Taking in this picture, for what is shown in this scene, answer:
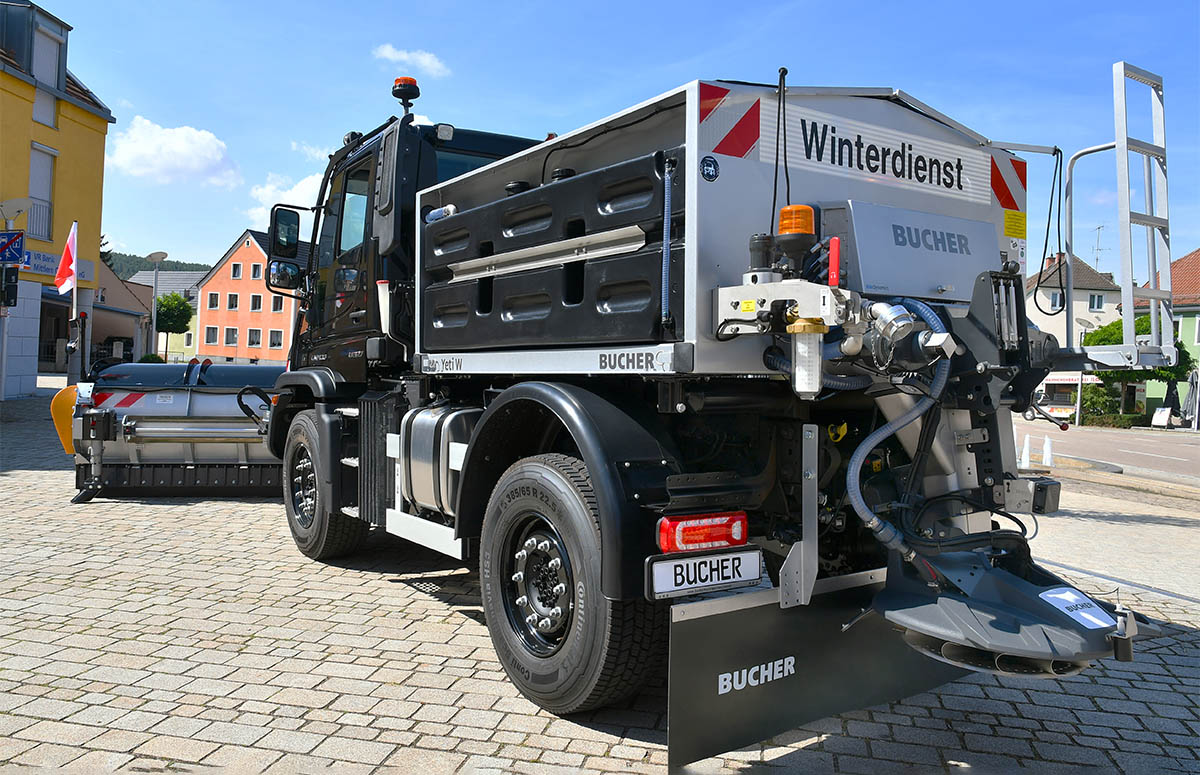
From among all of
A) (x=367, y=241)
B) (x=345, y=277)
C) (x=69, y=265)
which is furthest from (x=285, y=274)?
(x=69, y=265)

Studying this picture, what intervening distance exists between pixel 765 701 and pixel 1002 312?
1.84 m

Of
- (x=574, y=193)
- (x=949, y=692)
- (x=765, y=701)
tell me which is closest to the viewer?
(x=765, y=701)

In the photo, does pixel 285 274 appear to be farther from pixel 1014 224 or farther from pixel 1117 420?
pixel 1117 420

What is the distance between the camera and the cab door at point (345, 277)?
20.8 feet

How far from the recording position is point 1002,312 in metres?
3.72

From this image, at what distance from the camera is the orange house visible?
68438 mm

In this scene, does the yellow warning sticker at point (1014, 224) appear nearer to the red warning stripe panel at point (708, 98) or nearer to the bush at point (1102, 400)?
the red warning stripe panel at point (708, 98)

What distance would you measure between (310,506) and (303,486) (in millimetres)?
219

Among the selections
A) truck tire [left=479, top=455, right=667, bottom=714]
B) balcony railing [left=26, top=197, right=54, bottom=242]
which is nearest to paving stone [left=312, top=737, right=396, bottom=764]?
truck tire [left=479, top=455, right=667, bottom=714]

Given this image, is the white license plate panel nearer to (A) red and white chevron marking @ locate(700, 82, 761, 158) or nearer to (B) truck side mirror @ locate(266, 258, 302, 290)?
(A) red and white chevron marking @ locate(700, 82, 761, 158)

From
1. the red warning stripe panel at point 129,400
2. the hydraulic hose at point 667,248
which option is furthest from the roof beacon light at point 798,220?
the red warning stripe panel at point 129,400

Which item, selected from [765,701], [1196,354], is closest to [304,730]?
[765,701]

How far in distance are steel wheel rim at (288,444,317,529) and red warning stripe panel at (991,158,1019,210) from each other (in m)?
4.82

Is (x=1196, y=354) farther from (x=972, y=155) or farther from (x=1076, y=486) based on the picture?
(x=972, y=155)
